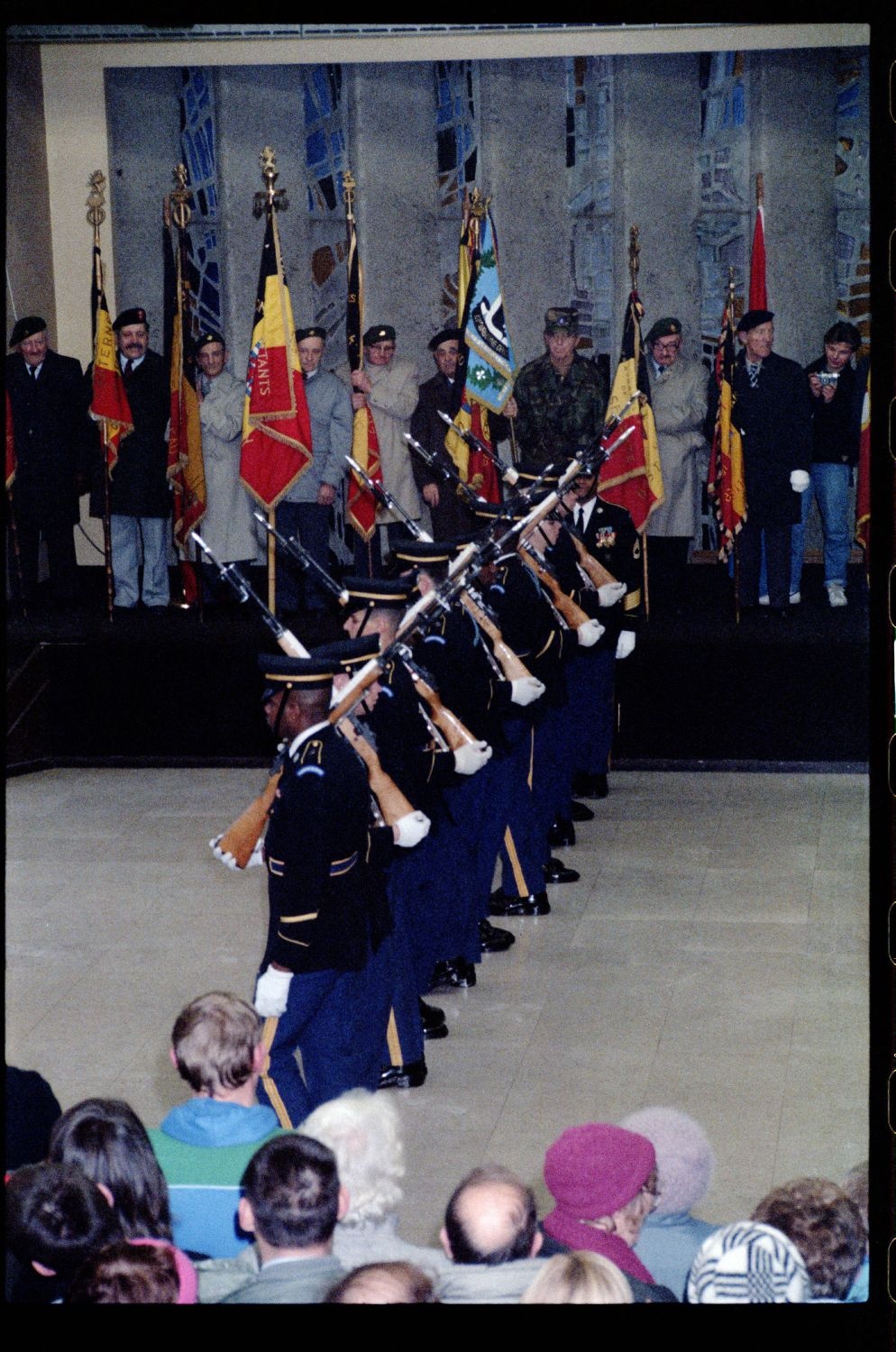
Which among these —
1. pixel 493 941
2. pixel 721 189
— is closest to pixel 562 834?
pixel 493 941

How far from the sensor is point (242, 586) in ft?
19.3

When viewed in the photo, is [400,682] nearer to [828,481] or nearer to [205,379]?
[828,481]

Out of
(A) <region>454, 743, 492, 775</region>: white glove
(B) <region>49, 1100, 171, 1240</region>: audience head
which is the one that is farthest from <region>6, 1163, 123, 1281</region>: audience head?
(A) <region>454, 743, 492, 775</region>: white glove

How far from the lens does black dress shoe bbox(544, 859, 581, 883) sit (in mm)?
8211

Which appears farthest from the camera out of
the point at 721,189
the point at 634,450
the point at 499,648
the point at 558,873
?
the point at 721,189

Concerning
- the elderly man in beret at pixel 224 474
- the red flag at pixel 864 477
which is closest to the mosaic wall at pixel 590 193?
the red flag at pixel 864 477

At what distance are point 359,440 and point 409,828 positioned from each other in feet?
21.2

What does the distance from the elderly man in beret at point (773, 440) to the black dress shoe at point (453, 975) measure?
495 centimetres

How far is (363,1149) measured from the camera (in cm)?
416

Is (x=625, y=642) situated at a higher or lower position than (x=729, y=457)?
lower

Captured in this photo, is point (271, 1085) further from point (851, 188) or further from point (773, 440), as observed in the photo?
point (851, 188)

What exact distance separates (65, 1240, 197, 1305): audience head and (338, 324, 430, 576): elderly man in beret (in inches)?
343

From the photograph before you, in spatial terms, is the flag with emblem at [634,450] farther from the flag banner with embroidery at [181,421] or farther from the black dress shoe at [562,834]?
the black dress shoe at [562,834]

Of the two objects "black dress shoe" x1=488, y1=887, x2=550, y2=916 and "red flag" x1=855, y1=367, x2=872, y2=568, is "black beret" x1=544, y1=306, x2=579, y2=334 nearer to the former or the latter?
"red flag" x1=855, y1=367, x2=872, y2=568
